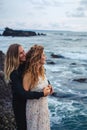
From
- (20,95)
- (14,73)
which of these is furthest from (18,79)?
(20,95)

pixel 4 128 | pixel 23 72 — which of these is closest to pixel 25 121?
pixel 23 72

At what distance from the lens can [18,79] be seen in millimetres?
4762

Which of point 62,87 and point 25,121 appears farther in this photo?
point 62,87

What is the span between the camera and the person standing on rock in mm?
4734

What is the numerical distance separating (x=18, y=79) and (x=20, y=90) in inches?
5.7

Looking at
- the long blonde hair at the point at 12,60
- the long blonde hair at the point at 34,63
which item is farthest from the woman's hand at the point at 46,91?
the long blonde hair at the point at 12,60

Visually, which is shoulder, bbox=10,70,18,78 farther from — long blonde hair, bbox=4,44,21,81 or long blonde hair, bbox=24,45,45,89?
long blonde hair, bbox=24,45,45,89

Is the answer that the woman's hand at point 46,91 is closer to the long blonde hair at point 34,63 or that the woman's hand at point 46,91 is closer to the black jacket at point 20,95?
the black jacket at point 20,95

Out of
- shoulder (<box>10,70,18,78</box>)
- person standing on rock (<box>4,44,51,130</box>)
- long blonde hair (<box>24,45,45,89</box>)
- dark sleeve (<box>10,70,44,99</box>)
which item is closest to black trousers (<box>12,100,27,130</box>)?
person standing on rock (<box>4,44,51,130</box>)

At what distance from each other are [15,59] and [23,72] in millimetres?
Result: 199

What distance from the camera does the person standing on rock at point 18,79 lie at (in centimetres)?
473

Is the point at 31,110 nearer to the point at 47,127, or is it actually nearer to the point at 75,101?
the point at 47,127

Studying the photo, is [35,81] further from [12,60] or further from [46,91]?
[12,60]

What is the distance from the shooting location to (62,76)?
87.1ft
